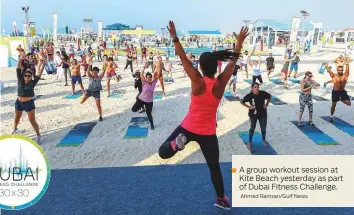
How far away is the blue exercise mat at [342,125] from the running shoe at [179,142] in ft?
18.2

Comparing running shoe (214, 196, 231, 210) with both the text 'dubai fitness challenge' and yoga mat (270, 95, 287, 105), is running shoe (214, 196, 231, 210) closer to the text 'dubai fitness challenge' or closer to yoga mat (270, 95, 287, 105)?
the text 'dubai fitness challenge'

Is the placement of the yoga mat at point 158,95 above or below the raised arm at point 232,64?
below

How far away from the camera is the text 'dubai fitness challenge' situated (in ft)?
10.7

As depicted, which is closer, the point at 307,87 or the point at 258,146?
the point at 258,146

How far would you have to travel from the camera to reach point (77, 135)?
6.77 metres

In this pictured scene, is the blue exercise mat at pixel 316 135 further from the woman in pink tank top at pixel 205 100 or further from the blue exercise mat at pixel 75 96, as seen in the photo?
the blue exercise mat at pixel 75 96

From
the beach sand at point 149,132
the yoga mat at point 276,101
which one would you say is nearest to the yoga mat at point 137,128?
the beach sand at point 149,132

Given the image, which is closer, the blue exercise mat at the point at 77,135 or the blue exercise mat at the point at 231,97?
→ the blue exercise mat at the point at 77,135

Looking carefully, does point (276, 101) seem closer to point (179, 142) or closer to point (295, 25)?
point (179, 142)

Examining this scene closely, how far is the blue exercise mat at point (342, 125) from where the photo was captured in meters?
6.97

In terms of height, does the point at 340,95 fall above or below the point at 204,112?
below

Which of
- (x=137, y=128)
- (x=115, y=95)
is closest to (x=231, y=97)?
(x=115, y=95)

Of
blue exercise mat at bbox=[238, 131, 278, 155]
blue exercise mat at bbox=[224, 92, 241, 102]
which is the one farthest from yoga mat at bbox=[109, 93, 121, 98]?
blue exercise mat at bbox=[238, 131, 278, 155]

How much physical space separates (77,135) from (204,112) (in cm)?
472
